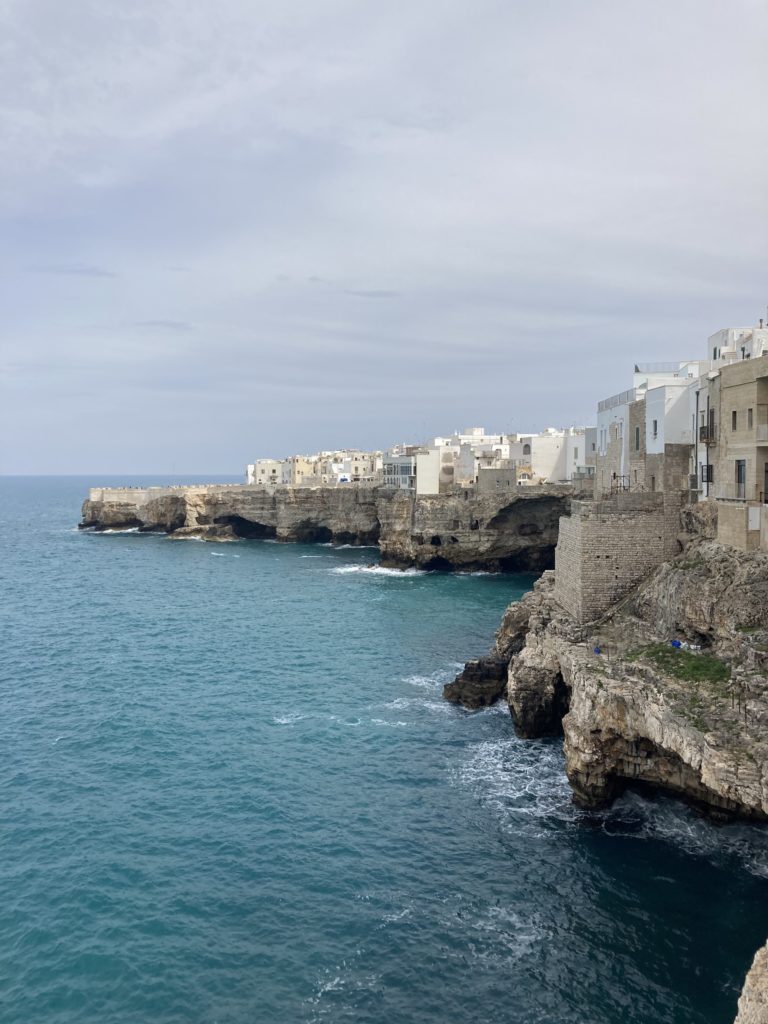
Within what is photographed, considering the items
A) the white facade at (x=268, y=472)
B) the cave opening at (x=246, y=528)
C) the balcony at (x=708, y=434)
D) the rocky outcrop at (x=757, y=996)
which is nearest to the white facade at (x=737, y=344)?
the balcony at (x=708, y=434)

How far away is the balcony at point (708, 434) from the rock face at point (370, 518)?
1447 inches

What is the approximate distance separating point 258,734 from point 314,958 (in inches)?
562

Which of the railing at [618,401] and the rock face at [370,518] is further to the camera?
the rock face at [370,518]

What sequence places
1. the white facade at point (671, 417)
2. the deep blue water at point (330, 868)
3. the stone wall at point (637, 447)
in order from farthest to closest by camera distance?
the stone wall at point (637, 447) < the white facade at point (671, 417) < the deep blue water at point (330, 868)

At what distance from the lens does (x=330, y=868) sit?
21812 mm

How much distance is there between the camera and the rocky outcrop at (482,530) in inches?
2822

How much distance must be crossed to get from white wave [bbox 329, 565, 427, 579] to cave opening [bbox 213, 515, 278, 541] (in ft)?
93.5

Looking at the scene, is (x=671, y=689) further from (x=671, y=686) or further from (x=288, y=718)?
(x=288, y=718)

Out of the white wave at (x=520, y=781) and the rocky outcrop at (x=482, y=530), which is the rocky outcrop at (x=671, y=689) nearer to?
the white wave at (x=520, y=781)

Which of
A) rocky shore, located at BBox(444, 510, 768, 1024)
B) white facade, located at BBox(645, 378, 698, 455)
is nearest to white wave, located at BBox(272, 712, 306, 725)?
rocky shore, located at BBox(444, 510, 768, 1024)

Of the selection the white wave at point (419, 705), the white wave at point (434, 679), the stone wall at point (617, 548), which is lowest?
the white wave at point (419, 705)

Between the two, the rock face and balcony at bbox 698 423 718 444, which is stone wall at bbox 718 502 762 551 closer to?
balcony at bbox 698 423 718 444

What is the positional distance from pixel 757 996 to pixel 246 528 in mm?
98087

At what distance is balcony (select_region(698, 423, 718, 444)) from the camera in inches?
1248
